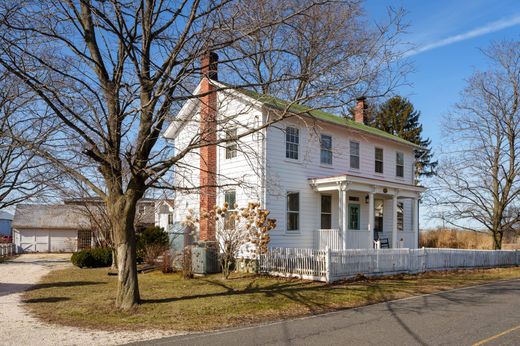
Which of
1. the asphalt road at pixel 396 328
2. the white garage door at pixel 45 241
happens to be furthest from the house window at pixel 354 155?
the white garage door at pixel 45 241

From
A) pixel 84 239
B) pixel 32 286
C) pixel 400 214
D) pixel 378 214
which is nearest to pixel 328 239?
pixel 378 214

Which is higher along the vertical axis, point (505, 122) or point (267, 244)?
point (505, 122)

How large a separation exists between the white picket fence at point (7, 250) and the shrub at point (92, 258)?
16.9 m

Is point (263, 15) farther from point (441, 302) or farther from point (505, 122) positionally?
point (505, 122)

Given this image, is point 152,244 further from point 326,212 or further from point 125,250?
point 125,250

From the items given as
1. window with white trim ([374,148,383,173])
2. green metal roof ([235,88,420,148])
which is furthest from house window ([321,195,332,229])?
window with white trim ([374,148,383,173])

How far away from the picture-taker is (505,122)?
96.2 ft

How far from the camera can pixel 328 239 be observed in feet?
65.4

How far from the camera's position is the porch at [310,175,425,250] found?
19.5 meters

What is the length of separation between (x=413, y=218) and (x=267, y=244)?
450 inches

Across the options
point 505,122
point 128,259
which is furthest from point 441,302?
point 505,122

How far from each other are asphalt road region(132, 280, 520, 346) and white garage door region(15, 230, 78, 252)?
3829 centimetres

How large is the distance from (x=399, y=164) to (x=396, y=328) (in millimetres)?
17929

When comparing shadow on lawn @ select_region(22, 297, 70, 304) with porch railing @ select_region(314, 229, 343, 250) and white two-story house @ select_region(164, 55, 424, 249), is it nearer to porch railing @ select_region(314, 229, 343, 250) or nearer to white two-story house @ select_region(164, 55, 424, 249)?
white two-story house @ select_region(164, 55, 424, 249)
